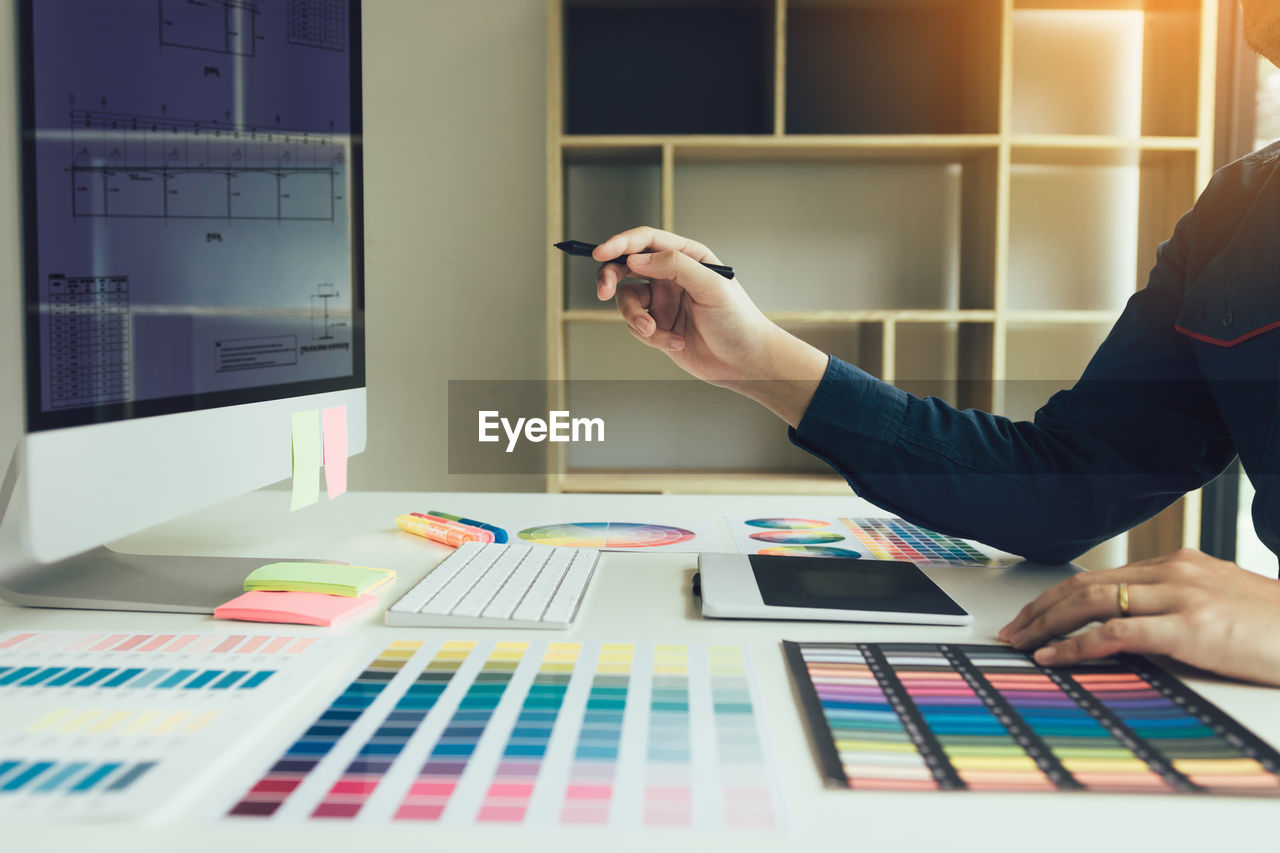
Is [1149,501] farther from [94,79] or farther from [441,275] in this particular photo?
[441,275]

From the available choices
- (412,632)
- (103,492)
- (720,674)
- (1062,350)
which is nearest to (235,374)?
(103,492)

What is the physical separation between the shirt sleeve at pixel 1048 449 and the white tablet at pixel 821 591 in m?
0.11

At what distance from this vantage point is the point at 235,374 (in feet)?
2.58

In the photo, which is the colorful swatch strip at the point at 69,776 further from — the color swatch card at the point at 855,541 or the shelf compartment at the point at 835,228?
the shelf compartment at the point at 835,228

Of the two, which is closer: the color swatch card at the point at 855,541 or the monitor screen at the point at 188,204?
the monitor screen at the point at 188,204

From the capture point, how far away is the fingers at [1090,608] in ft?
1.82

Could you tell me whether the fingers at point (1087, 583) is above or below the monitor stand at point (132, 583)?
above

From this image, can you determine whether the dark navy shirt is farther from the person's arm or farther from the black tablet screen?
the black tablet screen

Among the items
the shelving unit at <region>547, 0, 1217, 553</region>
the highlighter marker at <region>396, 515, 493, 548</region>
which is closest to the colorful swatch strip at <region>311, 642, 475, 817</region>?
the highlighter marker at <region>396, 515, 493, 548</region>

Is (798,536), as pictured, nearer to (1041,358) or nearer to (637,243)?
→ (637,243)

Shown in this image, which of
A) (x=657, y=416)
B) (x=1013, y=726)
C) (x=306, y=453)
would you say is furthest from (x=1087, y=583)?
(x=657, y=416)

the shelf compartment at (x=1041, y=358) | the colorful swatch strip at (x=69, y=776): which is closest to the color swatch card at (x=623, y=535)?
the colorful swatch strip at (x=69, y=776)

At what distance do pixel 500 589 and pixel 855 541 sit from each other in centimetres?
43

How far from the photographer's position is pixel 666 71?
235 centimetres
